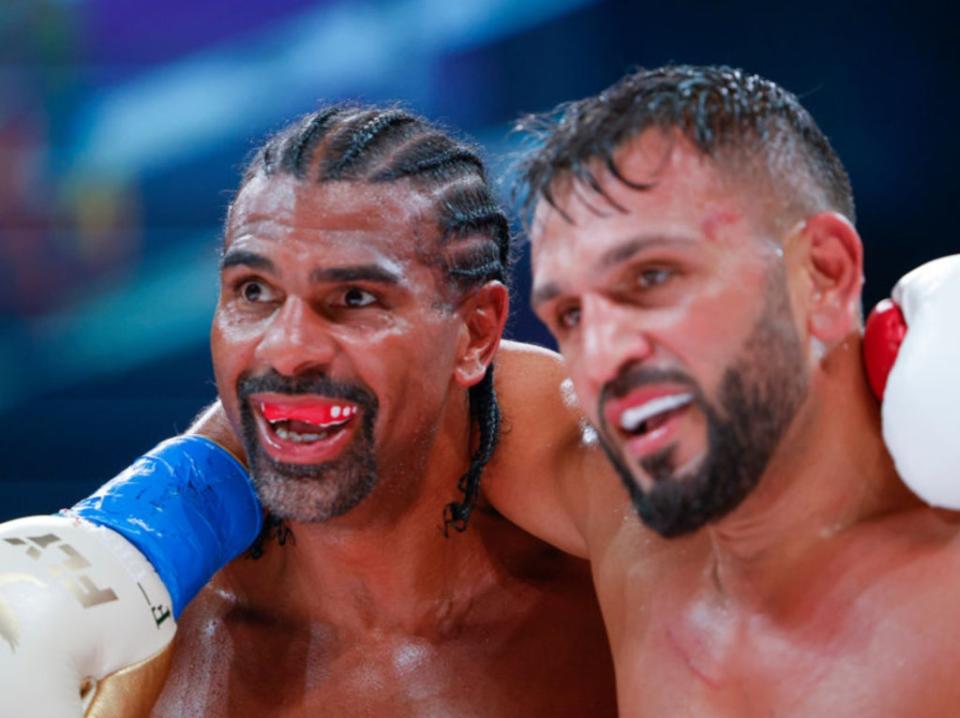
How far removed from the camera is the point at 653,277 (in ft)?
4.08

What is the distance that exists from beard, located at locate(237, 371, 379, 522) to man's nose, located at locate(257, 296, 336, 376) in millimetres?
44

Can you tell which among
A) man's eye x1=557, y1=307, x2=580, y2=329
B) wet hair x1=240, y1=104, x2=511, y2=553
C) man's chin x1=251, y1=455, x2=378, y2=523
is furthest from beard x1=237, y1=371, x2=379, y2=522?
man's eye x1=557, y1=307, x2=580, y2=329

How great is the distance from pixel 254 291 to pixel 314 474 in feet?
0.82

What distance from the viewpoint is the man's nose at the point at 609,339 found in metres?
1.23

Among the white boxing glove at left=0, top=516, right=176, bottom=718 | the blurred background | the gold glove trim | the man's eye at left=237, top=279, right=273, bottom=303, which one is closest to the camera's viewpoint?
the white boxing glove at left=0, top=516, right=176, bottom=718

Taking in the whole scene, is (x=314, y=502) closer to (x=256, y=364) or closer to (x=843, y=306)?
(x=256, y=364)

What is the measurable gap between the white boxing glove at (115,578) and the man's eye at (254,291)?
0.23m

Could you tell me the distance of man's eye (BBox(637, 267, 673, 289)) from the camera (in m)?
1.23

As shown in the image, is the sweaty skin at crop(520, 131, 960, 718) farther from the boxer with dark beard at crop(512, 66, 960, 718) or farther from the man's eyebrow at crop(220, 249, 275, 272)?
the man's eyebrow at crop(220, 249, 275, 272)

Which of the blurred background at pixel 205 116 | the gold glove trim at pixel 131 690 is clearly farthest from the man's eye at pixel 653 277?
the blurred background at pixel 205 116

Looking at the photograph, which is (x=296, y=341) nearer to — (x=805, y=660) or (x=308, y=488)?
(x=308, y=488)

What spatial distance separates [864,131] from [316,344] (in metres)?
1.91

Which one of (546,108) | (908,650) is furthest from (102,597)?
(546,108)

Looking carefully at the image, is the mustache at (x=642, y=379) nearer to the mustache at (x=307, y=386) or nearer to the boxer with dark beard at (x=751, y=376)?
the boxer with dark beard at (x=751, y=376)
